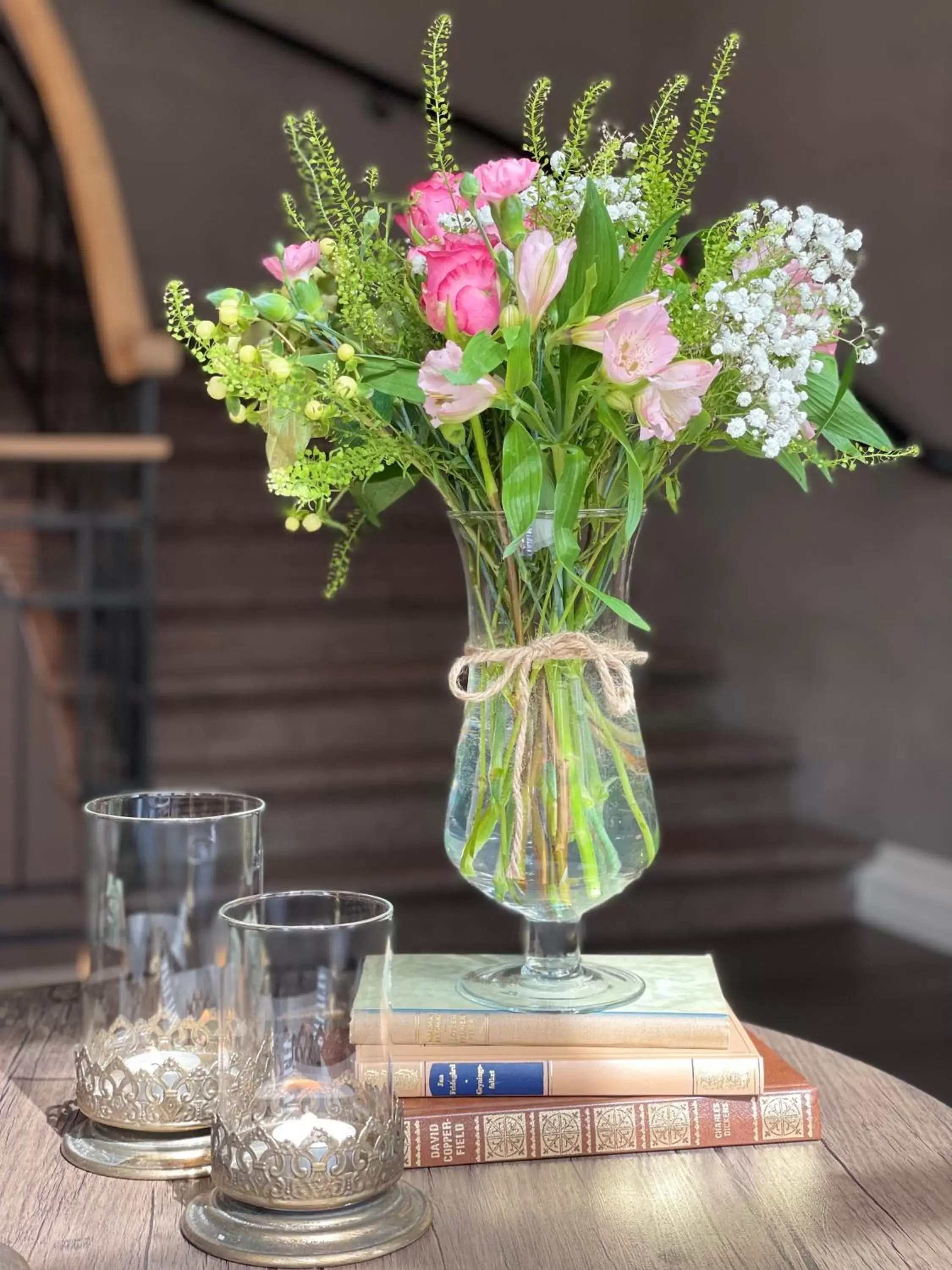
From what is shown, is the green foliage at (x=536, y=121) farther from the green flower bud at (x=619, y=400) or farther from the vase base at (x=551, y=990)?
the vase base at (x=551, y=990)

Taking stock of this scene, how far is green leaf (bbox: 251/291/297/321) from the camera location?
0.92m

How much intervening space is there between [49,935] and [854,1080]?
7.04 ft

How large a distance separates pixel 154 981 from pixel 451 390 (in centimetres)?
43

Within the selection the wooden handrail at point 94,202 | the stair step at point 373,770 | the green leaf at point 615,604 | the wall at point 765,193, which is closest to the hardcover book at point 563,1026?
the green leaf at point 615,604

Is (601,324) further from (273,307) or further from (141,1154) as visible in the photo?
(141,1154)

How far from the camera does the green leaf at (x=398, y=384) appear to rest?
93 centimetres

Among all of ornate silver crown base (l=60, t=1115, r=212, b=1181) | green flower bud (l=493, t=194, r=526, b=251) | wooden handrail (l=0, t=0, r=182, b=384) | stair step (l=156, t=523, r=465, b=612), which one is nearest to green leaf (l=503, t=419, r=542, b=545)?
green flower bud (l=493, t=194, r=526, b=251)

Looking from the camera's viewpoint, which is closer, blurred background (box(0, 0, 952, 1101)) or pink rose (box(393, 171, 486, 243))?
pink rose (box(393, 171, 486, 243))

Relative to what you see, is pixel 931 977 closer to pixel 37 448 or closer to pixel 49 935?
pixel 49 935

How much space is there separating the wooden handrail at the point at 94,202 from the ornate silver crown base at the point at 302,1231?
2.24 m

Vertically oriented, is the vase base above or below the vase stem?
below

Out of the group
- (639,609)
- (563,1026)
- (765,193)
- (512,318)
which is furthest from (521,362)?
(639,609)

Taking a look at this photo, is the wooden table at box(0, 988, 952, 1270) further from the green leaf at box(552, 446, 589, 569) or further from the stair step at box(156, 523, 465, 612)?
the stair step at box(156, 523, 465, 612)

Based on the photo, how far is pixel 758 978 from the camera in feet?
9.92
